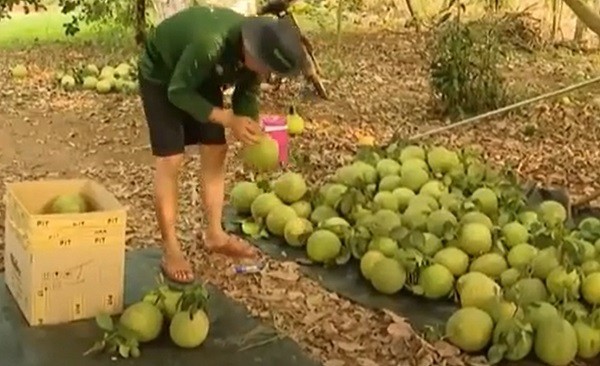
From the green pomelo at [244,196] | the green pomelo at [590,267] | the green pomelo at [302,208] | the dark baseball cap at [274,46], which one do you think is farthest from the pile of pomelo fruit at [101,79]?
the green pomelo at [590,267]

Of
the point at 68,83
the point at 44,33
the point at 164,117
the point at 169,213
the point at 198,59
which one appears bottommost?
the point at 44,33

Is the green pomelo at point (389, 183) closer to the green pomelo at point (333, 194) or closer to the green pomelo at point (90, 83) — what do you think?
the green pomelo at point (333, 194)

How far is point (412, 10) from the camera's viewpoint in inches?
419

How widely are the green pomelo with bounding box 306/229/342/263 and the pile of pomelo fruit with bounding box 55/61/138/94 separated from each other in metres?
3.84

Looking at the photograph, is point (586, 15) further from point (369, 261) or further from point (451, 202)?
point (369, 261)

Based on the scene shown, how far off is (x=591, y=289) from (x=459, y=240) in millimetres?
564

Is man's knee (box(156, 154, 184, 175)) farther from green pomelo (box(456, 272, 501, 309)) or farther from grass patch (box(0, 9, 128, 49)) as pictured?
grass patch (box(0, 9, 128, 49))

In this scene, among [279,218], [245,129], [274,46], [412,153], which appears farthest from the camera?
[412,153]

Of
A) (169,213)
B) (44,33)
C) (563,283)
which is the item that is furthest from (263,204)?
(44,33)

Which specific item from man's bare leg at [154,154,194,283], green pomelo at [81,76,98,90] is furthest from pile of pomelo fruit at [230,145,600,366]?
green pomelo at [81,76,98,90]

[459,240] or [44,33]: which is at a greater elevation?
[459,240]

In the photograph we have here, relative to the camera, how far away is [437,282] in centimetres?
360

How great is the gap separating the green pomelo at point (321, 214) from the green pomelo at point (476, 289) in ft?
2.86

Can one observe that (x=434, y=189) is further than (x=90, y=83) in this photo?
No
